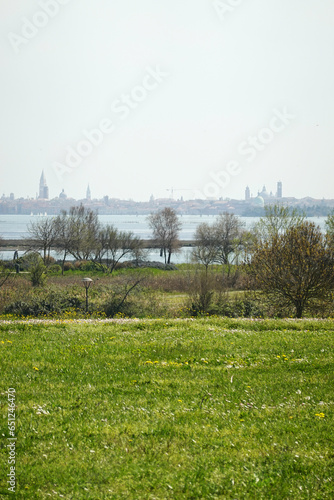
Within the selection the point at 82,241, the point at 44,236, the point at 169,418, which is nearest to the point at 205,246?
the point at 82,241

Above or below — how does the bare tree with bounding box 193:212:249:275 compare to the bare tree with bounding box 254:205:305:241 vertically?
below

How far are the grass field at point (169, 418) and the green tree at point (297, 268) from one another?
28.9ft

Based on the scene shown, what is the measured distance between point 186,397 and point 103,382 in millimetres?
1809

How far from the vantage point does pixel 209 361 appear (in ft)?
37.1

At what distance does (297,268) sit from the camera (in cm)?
2219

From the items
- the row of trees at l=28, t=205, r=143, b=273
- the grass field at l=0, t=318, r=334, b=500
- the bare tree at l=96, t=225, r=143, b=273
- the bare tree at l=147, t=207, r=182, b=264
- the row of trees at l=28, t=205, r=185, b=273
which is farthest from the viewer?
the bare tree at l=147, t=207, r=182, b=264

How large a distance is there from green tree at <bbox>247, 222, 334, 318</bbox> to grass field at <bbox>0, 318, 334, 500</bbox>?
8.82m

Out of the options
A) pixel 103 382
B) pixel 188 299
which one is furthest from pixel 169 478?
pixel 188 299

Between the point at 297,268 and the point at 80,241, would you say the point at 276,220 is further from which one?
the point at 80,241

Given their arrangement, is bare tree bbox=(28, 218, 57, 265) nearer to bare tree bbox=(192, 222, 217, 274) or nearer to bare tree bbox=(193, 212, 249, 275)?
bare tree bbox=(192, 222, 217, 274)

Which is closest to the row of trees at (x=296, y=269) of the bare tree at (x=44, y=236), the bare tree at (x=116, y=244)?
the bare tree at (x=44, y=236)

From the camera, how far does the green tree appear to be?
21906 millimetres

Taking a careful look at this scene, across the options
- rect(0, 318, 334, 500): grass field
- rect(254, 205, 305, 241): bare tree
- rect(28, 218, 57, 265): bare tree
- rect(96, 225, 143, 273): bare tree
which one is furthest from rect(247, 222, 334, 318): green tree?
rect(96, 225, 143, 273): bare tree

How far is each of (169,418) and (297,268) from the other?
15.9 meters
